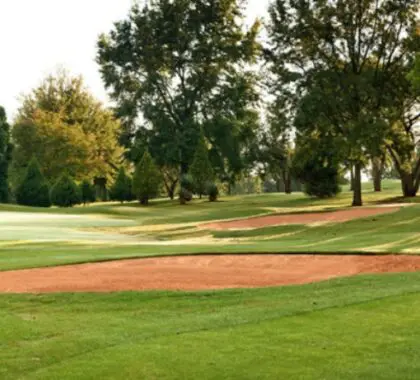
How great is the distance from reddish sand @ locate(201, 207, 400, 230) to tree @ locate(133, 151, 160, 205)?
21.3 m

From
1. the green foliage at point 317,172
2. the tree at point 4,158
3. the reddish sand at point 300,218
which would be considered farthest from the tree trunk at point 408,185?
the tree at point 4,158

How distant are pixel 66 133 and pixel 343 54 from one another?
33.5m

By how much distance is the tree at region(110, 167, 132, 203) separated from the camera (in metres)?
67.7

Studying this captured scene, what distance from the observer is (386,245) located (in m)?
21.8

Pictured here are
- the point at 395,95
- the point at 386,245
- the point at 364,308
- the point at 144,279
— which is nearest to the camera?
the point at 364,308

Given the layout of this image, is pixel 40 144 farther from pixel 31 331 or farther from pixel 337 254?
pixel 31 331

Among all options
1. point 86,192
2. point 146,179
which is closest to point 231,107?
point 146,179

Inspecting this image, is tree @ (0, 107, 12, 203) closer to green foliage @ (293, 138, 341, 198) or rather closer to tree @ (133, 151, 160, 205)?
tree @ (133, 151, 160, 205)

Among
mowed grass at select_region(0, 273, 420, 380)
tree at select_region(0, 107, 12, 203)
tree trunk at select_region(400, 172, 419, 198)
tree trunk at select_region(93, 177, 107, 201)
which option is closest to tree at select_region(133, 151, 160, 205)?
tree at select_region(0, 107, 12, 203)

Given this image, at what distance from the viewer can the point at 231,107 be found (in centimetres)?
6488

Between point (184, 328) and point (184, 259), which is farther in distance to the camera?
point (184, 259)

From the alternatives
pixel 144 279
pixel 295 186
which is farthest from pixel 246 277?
pixel 295 186

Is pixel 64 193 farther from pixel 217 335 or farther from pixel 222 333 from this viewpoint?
pixel 217 335

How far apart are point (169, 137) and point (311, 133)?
61.9 ft
